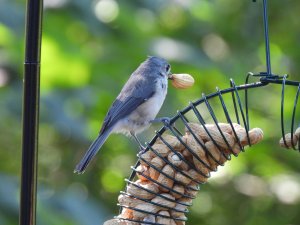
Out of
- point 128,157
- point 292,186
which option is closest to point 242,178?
point 292,186

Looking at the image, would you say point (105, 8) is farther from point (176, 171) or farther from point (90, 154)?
point (176, 171)

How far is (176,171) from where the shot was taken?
2.80 meters

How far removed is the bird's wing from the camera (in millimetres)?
3934

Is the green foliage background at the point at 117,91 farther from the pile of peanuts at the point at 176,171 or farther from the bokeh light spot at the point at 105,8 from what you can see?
the pile of peanuts at the point at 176,171

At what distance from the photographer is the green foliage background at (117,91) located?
514 centimetres

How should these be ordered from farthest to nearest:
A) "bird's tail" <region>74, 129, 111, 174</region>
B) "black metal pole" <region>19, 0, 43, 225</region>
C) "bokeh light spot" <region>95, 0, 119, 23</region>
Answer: "bokeh light spot" <region>95, 0, 119, 23</region> < "bird's tail" <region>74, 129, 111, 174</region> < "black metal pole" <region>19, 0, 43, 225</region>

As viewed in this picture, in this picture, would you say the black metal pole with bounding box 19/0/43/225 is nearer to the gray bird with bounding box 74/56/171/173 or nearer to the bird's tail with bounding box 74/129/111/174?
the bird's tail with bounding box 74/129/111/174

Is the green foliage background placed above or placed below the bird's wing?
above

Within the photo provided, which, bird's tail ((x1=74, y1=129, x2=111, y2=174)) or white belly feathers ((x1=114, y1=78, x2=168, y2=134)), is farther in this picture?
white belly feathers ((x1=114, y1=78, x2=168, y2=134))

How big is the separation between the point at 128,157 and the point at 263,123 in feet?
3.80

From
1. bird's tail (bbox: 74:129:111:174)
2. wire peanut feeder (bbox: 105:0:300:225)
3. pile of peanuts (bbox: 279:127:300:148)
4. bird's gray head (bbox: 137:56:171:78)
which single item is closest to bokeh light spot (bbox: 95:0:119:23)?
bird's gray head (bbox: 137:56:171:78)

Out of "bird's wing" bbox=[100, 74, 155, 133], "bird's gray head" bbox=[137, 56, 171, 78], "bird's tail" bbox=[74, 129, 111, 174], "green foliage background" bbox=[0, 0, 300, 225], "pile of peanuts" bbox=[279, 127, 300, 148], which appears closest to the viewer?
"pile of peanuts" bbox=[279, 127, 300, 148]

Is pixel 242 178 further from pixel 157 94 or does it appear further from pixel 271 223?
pixel 157 94

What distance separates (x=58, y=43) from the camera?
523 centimetres
